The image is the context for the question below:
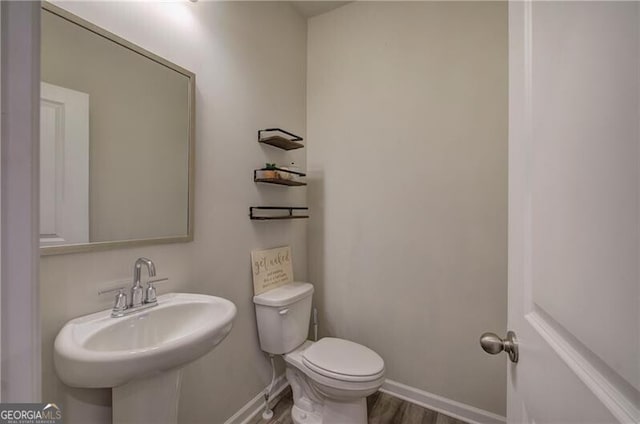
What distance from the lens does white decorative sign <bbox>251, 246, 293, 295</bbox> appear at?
1.59 metres

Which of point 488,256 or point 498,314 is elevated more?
point 488,256

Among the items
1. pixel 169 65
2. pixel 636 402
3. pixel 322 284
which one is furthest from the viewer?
pixel 322 284

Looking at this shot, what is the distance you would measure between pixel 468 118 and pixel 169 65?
156 cm

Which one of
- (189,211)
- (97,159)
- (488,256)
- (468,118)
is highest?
(468,118)

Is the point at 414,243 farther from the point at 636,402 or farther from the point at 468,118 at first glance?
the point at 636,402

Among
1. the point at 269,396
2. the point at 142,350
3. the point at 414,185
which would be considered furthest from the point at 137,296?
the point at 414,185

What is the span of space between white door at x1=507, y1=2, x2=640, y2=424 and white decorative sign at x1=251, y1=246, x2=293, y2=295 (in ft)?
4.17

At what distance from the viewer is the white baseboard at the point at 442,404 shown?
59.6 inches

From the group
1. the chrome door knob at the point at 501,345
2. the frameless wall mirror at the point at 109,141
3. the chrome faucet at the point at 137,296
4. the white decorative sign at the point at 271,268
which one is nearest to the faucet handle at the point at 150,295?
the chrome faucet at the point at 137,296

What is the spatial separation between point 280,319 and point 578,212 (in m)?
1.41

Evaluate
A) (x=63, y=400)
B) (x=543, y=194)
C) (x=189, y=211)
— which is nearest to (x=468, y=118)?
(x=543, y=194)

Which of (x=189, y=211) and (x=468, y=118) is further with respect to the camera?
(x=468, y=118)

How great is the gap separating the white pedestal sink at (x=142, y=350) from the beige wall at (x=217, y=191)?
132 millimetres

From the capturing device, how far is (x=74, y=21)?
0.90m
